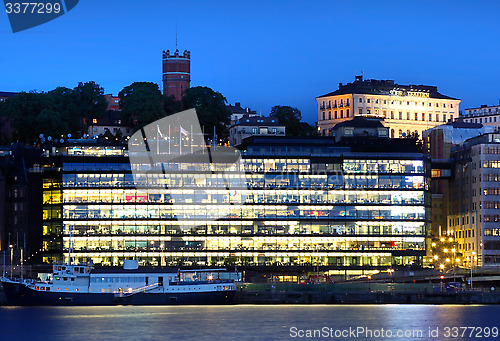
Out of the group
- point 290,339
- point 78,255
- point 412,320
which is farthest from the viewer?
point 78,255

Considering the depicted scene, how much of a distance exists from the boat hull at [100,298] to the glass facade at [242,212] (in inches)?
1349

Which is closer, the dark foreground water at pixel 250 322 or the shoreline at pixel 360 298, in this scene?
the dark foreground water at pixel 250 322

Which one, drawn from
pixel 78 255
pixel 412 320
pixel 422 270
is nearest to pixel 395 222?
pixel 422 270

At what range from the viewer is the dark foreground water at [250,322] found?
116625mm

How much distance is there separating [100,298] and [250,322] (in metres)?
30.4

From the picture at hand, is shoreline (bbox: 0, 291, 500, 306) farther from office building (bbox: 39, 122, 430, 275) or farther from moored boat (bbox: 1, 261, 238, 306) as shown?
office building (bbox: 39, 122, 430, 275)

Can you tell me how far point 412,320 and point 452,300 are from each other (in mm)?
29214

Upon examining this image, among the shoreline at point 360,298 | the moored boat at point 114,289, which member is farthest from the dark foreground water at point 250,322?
the shoreline at point 360,298

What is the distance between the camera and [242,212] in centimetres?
19238

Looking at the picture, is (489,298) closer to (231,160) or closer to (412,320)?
(412,320)

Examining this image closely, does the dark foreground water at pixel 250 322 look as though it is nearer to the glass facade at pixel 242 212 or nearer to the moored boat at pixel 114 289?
the moored boat at pixel 114 289

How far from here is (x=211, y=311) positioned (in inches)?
5645

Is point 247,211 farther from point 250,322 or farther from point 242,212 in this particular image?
point 250,322

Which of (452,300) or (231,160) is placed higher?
(231,160)
